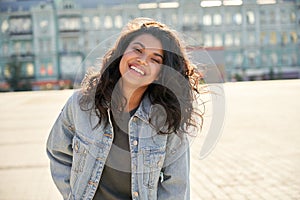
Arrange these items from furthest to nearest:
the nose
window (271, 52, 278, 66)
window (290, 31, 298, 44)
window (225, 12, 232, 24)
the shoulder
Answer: window (290, 31, 298, 44) < window (271, 52, 278, 66) < window (225, 12, 232, 24) < the shoulder < the nose

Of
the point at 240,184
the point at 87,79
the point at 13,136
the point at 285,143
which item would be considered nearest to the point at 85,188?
the point at 87,79

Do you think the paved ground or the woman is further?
the paved ground

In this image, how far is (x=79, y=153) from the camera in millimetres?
1649

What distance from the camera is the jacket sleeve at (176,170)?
5.43 ft

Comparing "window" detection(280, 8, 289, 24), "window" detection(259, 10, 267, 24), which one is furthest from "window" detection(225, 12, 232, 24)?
"window" detection(280, 8, 289, 24)

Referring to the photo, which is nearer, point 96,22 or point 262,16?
point 96,22

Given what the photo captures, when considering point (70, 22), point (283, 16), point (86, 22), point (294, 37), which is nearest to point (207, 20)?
point (283, 16)

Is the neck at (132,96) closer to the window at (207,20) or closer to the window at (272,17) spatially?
the window at (207,20)

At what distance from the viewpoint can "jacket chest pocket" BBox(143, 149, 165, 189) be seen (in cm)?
162

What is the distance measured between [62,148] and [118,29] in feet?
140

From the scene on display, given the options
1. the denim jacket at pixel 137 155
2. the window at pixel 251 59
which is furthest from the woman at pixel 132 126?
the window at pixel 251 59

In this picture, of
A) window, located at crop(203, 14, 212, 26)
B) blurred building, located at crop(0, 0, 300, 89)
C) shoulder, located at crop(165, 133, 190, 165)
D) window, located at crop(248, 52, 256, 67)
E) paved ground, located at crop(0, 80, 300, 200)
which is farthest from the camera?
window, located at crop(248, 52, 256, 67)

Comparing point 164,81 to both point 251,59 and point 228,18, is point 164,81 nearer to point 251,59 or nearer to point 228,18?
point 228,18

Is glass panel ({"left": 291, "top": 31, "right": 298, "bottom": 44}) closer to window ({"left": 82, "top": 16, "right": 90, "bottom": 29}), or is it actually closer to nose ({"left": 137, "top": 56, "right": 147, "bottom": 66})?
window ({"left": 82, "top": 16, "right": 90, "bottom": 29})
